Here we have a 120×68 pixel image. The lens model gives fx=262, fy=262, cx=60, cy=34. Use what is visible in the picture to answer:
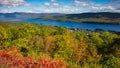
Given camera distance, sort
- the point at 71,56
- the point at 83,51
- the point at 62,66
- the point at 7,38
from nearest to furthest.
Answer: the point at 62,66 < the point at 71,56 < the point at 83,51 < the point at 7,38

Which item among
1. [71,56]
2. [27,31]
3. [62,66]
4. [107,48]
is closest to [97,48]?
[107,48]

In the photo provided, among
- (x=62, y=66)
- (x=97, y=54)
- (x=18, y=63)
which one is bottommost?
(x=97, y=54)

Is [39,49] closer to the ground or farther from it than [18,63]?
closer to the ground

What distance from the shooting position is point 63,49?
70062 mm

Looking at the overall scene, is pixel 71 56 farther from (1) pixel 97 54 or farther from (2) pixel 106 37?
(2) pixel 106 37

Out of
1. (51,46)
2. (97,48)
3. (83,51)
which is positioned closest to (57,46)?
(51,46)

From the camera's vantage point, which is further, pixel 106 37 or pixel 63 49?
pixel 106 37

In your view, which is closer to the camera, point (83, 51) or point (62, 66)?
point (62, 66)

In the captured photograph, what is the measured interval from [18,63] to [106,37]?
3307 inches

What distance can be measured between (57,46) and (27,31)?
21.6m

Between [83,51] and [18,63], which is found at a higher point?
[18,63]

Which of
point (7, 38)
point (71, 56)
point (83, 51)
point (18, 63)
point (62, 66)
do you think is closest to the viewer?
point (18, 63)

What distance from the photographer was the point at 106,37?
91.1m

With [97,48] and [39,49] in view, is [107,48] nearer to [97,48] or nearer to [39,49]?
[97,48]
